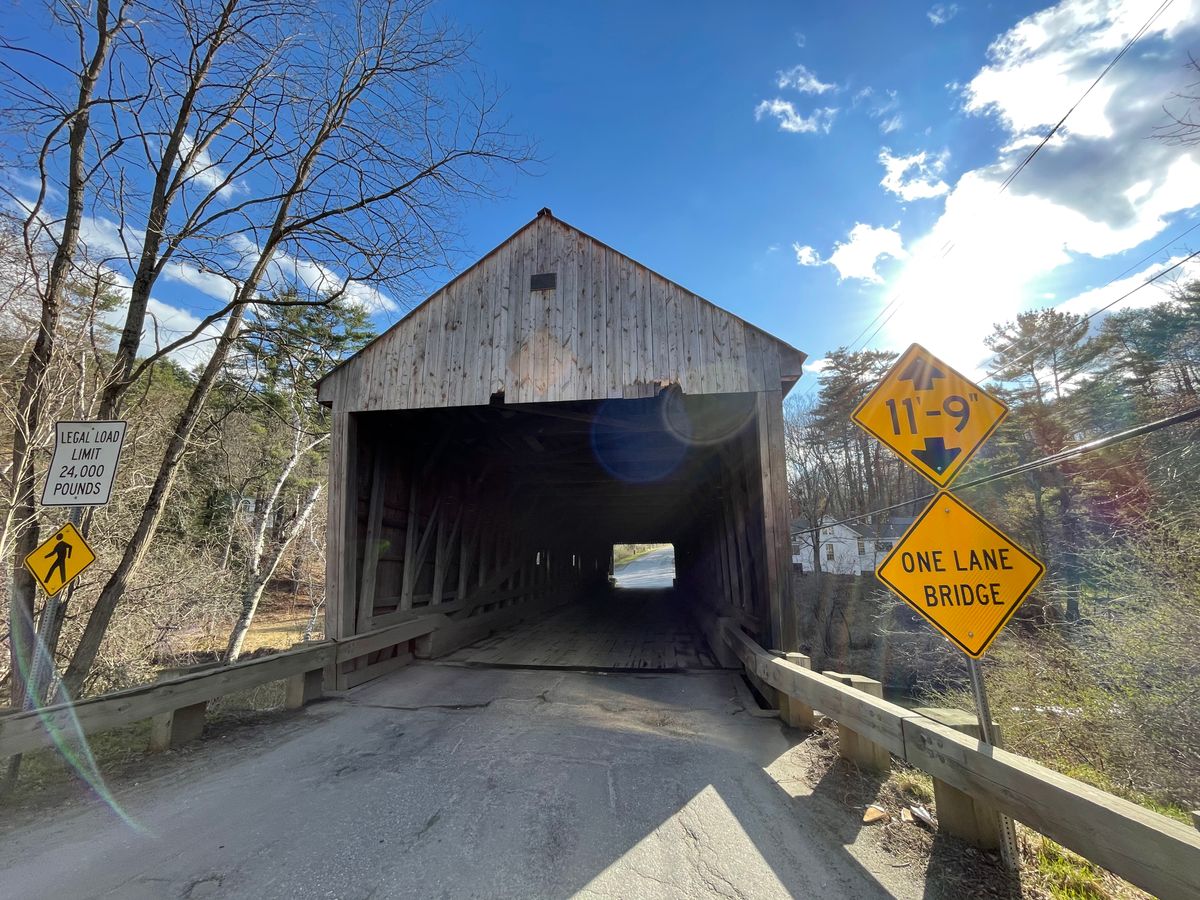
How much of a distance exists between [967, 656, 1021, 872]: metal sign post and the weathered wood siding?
13.5ft

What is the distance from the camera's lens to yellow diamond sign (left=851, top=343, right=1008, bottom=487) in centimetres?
310

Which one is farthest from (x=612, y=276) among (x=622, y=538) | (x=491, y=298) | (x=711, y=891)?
(x=622, y=538)

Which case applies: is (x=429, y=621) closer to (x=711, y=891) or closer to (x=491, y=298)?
(x=491, y=298)

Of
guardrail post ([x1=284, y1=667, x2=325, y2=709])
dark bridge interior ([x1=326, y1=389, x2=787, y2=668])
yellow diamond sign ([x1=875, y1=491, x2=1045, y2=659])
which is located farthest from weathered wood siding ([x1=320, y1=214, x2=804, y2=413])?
yellow diamond sign ([x1=875, y1=491, x2=1045, y2=659])

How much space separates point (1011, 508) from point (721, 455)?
63.7 feet

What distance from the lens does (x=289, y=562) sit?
63.8 feet

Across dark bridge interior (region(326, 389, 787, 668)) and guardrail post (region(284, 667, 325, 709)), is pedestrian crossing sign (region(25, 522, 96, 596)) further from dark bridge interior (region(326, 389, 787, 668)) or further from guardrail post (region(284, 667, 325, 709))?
dark bridge interior (region(326, 389, 787, 668))

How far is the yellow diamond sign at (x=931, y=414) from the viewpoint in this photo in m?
3.10

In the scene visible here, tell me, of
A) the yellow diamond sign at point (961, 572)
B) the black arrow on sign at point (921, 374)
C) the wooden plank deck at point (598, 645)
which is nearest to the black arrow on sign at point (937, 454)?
the yellow diamond sign at point (961, 572)

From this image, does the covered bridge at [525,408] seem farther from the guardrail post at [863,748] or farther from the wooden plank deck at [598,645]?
the guardrail post at [863,748]

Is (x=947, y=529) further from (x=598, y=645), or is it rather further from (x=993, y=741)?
(x=598, y=645)

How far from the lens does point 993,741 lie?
8.74 feet

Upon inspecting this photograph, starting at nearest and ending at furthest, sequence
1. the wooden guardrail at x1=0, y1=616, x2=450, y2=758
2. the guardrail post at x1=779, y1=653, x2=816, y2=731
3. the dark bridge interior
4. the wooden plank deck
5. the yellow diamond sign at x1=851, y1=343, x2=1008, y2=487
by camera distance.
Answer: the yellow diamond sign at x1=851, y1=343, x2=1008, y2=487, the wooden guardrail at x1=0, y1=616, x2=450, y2=758, the guardrail post at x1=779, y1=653, x2=816, y2=731, the dark bridge interior, the wooden plank deck

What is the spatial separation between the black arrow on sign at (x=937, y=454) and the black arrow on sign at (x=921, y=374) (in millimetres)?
346
